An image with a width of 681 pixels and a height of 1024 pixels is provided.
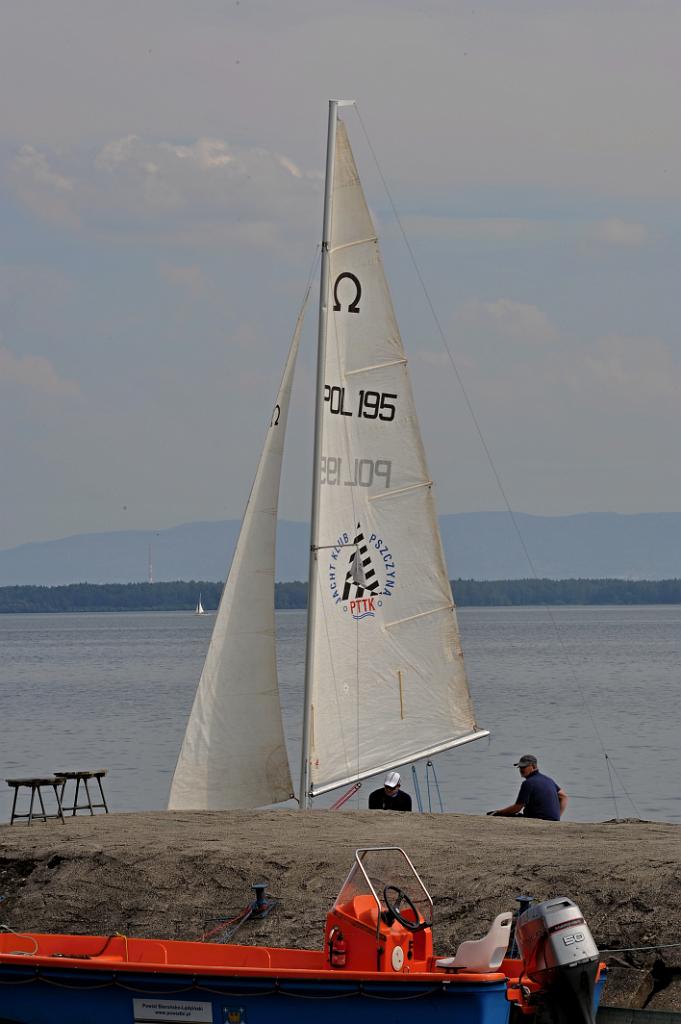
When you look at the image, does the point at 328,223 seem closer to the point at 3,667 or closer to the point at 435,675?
the point at 435,675

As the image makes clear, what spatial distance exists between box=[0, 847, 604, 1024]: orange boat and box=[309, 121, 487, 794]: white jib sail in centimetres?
664

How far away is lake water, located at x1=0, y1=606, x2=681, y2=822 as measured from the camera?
29250 mm

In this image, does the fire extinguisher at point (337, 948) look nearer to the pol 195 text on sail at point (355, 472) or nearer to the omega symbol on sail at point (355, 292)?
the pol 195 text on sail at point (355, 472)

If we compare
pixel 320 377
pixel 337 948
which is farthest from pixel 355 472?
pixel 337 948

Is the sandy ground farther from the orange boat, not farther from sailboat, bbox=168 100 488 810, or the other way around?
sailboat, bbox=168 100 488 810

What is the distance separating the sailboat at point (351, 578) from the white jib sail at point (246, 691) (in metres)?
0.02

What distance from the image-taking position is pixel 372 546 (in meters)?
18.2

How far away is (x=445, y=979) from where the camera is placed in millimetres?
10070

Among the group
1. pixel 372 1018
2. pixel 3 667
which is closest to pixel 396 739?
pixel 372 1018

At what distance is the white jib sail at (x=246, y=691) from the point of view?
17.3 metres

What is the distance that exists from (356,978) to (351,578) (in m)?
8.12

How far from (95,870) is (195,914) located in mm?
1114

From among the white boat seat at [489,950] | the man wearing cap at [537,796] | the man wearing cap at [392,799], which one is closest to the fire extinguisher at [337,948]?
the white boat seat at [489,950]

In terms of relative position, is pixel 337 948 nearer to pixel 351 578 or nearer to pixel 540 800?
pixel 540 800
